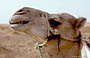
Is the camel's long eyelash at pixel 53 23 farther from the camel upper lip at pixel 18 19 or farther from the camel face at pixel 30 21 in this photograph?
the camel upper lip at pixel 18 19

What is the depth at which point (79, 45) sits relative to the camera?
2061mm

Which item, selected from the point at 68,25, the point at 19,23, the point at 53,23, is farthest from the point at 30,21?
the point at 68,25

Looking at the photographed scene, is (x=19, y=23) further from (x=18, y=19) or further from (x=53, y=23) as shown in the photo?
(x=53, y=23)

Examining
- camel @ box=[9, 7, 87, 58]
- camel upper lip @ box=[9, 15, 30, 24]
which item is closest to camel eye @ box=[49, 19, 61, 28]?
camel @ box=[9, 7, 87, 58]

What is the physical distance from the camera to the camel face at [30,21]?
1.82 m

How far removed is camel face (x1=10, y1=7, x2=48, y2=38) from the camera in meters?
1.82

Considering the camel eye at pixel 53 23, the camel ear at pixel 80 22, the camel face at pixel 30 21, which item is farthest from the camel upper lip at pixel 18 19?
the camel ear at pixel 80 22

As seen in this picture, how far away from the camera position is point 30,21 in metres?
1.91

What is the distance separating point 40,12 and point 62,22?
25cm

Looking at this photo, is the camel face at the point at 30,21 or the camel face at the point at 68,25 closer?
the camel face at the point at 30,21

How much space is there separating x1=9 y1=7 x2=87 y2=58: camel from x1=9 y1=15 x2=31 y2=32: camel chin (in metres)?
0.05

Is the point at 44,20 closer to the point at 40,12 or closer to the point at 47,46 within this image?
the point at 40,12

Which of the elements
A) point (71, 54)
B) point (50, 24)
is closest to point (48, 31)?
point (50, 24)

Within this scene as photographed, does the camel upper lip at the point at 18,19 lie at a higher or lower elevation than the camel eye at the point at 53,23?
higher
